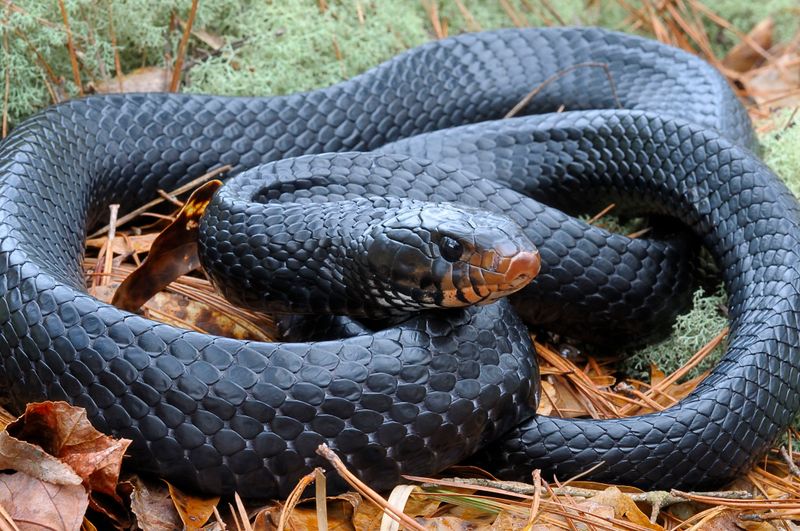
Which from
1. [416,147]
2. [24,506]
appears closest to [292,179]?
[416,147]

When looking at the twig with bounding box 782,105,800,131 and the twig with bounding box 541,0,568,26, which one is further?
the twig with bounding box 541,0,568,26

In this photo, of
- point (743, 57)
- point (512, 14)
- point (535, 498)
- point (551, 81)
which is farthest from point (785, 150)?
point (535, 498)

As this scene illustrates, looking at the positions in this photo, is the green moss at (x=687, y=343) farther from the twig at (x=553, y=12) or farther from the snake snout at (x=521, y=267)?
the twig at (x=553, y=12)

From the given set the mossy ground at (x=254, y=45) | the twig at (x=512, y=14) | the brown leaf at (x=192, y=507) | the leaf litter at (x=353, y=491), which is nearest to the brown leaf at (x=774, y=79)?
the mossy ground at (x=254, y=45)

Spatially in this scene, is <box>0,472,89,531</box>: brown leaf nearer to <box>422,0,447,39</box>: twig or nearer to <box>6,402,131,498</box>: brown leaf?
<box>6,402,131,498</box>: brown leaf

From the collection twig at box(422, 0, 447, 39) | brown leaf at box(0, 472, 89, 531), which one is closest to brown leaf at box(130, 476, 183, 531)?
brown leaf at box(0, 472, 89, 531)

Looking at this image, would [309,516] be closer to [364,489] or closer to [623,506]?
[364,489]
